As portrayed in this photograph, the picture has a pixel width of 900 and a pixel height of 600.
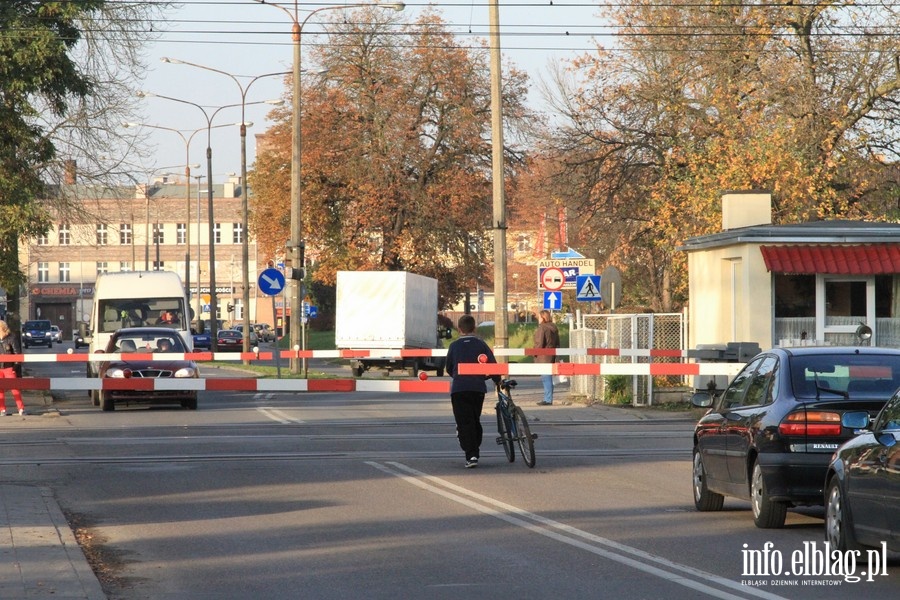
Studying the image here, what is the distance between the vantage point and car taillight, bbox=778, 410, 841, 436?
35.7 ft

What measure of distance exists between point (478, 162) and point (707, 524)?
49.7m

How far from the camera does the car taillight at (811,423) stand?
10.9m

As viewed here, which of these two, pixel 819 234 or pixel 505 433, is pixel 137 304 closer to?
pixel 819 234

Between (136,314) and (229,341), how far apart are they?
147 ft

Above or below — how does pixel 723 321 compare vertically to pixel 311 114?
below

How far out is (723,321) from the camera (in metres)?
27.8

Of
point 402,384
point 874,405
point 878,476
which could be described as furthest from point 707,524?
point 402,384

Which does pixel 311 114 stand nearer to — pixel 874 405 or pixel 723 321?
pixel 723 321

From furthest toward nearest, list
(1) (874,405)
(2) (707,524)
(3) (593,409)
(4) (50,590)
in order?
1. (3) (593,409)
2. (2) (707,524)
3. (1) (874,405)
4. (4) (50,590)

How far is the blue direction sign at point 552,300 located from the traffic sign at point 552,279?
1.22 ft

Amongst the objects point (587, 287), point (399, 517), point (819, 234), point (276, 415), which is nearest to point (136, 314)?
point (276, 415)

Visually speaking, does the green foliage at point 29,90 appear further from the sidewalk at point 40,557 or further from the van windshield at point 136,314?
the sidewalk at point 40,557

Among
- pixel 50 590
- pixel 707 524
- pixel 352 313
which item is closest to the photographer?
pixel 50 590

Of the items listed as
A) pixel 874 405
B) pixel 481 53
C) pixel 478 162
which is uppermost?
pixel 481 53
